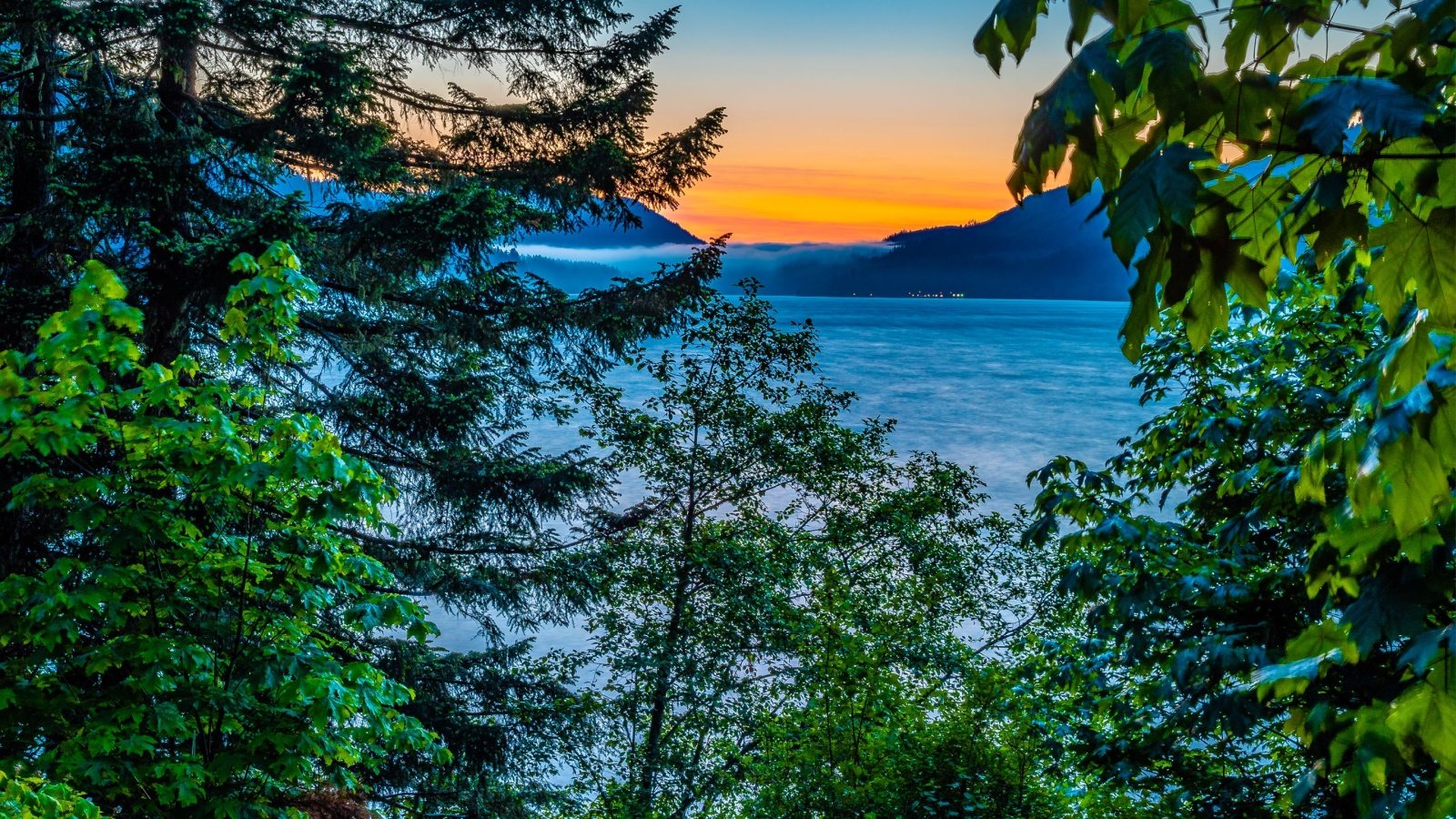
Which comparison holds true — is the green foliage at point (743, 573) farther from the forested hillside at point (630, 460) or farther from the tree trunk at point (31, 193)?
the tree trunk at point (31, 193)

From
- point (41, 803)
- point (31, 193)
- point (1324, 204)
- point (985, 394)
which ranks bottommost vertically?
point (985, 394)

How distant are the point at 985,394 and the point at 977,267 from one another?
322ft

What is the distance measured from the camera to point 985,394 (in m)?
65.7

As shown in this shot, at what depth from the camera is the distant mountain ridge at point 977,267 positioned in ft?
401

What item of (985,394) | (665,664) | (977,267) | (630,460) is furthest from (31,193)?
(977,267)

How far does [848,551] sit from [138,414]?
9194 millimetres

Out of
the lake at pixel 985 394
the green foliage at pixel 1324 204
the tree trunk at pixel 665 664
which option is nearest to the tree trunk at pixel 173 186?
the tree trunk at pixel 665 664


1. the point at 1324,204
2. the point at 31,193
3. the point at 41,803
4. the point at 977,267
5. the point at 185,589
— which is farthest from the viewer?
the point at 977,267

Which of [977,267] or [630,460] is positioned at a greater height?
[977,267]

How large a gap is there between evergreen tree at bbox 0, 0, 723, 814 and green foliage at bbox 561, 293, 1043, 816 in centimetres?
96

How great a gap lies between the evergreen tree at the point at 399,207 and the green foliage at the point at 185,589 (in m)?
3.63

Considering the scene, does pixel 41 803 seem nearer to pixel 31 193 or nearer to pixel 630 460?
pixel 31 193

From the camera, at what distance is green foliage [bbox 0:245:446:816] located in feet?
10.8

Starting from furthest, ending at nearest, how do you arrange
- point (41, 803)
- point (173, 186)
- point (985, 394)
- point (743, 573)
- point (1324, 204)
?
1. point (985, 394)
2. point (743, 573)
3. point (173, 186)
4. point (41, 803)
5. point (1324, 204)
